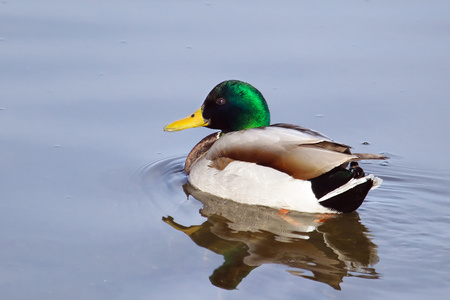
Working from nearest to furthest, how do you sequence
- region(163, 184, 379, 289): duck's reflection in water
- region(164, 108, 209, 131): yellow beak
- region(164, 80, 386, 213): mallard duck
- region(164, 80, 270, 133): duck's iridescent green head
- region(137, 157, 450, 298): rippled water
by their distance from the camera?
region(137, 157, 450, 298): rippled water < region(163, 184, 379, 289): duck's reflection in water < region(164, 80, 386, 213): mallard duck < region(164, 80, 270, 133): duck's iridescent green head < region(164, 108, 209, 131): yellow beak

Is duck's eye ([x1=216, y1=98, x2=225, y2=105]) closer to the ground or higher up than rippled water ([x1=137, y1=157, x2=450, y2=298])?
higher up

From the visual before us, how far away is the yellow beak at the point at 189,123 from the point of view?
7.94 meters

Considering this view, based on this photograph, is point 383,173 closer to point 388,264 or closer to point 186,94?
point 388,264

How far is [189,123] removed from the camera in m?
7.99

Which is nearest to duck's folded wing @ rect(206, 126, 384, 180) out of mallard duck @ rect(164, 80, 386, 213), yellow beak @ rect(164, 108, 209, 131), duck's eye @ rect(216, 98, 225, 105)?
mallard duck @ rect(164, 80, 386, 213)

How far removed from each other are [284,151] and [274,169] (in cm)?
19

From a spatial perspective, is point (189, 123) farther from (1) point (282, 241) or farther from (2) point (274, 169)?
(1) point (282, 241)

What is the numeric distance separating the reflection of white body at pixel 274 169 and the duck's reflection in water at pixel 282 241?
11 centimetres

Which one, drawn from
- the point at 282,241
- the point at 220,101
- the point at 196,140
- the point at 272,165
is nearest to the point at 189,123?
the point at 220,101

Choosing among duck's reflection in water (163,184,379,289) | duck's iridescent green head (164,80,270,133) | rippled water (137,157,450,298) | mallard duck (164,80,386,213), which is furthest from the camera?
duck's iridescent green head (164,80,270,133)

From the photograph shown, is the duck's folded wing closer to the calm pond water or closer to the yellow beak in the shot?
the calm pond water

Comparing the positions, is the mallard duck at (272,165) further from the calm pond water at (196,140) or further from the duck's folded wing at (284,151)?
the calm pond water at (196,140)

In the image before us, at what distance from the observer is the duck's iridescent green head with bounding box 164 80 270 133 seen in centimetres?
779

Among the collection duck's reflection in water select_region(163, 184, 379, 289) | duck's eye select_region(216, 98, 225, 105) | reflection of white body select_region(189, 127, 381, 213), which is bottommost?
duck's reflection in water select_region(163, 184, 379, 289)
